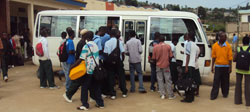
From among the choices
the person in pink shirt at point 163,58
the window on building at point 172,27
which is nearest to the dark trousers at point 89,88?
the person in pink shirt at point 163,58

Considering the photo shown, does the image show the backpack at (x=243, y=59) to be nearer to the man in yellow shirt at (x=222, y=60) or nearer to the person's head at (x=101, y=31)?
the man in yellow shirt at (x=222, y=60)

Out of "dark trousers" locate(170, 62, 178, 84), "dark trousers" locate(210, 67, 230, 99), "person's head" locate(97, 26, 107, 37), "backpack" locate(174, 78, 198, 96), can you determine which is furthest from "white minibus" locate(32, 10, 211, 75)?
"backpack" locate(174, 78, 198, 96)

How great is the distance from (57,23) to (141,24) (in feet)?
10.6

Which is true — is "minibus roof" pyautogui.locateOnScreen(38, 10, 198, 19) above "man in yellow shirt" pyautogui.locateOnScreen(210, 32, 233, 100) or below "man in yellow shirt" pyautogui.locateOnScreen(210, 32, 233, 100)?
above

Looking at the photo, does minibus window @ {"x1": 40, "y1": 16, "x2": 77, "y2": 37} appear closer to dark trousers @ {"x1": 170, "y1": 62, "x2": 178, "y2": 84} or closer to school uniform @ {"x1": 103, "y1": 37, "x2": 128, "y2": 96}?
school uniform @ {"x1": 103, "y1": 37, "x2": 128, "y2": 96}

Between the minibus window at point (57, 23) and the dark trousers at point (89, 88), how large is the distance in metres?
4.31

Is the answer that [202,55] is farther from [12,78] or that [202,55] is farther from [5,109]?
[12,78]

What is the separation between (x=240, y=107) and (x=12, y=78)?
7997 mm

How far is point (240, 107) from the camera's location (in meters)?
6.53

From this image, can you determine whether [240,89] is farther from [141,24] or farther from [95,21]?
[95,21]

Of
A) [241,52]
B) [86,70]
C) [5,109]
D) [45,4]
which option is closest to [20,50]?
[45,4]

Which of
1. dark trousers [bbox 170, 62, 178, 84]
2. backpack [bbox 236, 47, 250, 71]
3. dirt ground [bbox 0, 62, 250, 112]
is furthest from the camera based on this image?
dark trousers [bbox 170, 62, 178, 84]

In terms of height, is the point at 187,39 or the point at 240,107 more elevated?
the point at 187,39

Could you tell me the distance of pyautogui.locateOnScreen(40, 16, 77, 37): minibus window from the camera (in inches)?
397
